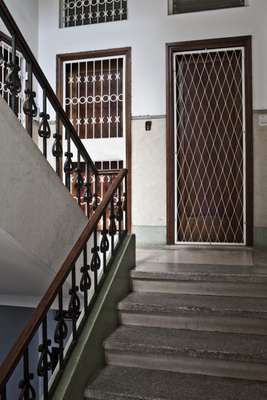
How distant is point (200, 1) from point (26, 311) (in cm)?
428

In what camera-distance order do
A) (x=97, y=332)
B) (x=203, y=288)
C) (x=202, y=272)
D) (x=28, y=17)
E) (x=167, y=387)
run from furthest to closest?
(x=28, y=17)
(x=202, y=272)
(x=203, y=288)
(x=97, y=332)
(x=167, y=387)

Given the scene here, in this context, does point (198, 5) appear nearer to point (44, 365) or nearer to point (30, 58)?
point (30, 58)

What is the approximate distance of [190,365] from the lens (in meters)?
2.58

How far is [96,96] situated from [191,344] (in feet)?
12.5

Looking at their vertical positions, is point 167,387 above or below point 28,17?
below

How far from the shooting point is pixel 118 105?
542 centimetres

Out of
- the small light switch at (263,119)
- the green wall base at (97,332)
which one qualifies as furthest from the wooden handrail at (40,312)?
the small light switch at (263,119)

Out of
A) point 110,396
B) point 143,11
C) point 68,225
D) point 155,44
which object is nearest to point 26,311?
point 68,225

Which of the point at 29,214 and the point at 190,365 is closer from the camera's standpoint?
the point at 29,214

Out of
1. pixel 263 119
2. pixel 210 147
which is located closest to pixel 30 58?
pixel 210 147

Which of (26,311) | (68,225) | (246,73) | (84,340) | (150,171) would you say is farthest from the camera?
(150,171)

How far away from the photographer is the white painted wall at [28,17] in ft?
16.7

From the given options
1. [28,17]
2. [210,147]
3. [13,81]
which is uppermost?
[28,17]

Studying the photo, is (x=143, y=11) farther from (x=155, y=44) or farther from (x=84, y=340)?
(x=84, y=340)
